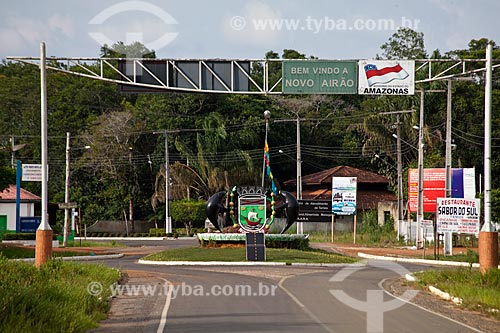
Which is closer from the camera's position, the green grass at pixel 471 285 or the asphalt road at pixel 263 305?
the asphalt road at pixel 263 305

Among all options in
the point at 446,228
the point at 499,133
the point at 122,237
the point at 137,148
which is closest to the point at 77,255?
the point at 446,228

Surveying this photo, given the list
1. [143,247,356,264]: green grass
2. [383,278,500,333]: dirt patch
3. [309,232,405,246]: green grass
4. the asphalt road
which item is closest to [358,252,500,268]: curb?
[143,247,356,264]: green grass

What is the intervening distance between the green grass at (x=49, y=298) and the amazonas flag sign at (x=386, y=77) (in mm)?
11106

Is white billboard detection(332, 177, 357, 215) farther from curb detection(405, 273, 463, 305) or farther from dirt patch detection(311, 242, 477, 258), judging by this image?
curb detection(405, 273, 463, 305)

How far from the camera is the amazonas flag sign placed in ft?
92.5

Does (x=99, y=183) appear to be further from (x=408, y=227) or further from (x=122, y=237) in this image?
(x=408, y=227)

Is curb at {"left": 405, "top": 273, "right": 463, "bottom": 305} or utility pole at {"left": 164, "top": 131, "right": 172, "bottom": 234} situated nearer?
curb at {"left": 405, "top": 273, "right": 463, "bottom": 305}

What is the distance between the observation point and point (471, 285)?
22672 millimetres

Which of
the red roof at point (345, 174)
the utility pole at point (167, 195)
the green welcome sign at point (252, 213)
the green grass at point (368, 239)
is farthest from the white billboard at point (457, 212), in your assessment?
the utility pole at point (167, 195)

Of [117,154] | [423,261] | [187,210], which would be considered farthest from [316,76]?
[117,154]

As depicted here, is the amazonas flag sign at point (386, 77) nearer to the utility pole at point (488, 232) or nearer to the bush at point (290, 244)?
the utility pole at point (488, 232)

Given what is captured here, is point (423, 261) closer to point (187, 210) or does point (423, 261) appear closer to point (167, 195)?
point (167, 195)

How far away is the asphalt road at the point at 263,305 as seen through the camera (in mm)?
16047

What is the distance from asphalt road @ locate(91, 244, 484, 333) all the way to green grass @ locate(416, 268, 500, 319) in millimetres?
1534
